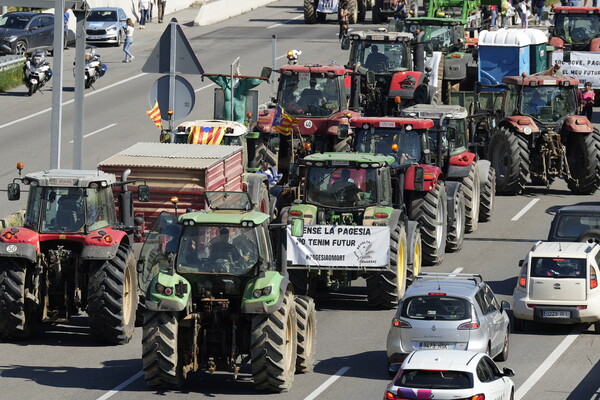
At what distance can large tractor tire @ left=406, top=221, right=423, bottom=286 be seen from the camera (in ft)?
87.9

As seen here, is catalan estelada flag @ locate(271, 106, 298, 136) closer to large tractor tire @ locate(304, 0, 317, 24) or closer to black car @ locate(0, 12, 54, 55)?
black car @ locate(0, 12, 54, 55)

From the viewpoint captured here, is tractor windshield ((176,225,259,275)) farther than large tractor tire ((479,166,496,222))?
No

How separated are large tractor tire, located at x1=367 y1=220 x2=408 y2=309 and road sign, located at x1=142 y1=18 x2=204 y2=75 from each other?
15.0 feet

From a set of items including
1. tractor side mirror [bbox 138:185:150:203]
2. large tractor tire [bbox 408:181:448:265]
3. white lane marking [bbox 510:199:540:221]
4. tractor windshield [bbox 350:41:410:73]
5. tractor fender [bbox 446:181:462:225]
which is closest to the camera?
tractor side mirror [bbox 138:185:150:203]

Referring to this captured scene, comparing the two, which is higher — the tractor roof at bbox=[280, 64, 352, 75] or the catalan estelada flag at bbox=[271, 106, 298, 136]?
the tractor roof at bbox=[280, 64, 352, 75]

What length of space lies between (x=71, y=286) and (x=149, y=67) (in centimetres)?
507

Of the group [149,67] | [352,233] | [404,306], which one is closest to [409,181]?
[352,233]

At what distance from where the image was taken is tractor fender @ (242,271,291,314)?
65.1ft

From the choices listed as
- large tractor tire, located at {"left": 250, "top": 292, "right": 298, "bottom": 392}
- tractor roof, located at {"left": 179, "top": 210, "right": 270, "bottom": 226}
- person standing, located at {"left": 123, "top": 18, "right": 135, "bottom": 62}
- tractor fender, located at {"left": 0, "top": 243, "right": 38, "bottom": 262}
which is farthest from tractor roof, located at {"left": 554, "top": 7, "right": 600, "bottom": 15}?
large tractor tire, located at {"left": 250, "top": 292, "right": 298, "bottom": 392}

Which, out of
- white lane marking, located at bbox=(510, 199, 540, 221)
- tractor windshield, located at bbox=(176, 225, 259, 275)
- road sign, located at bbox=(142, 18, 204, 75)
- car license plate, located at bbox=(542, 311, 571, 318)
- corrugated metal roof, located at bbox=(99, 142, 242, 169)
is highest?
road sign, located at bbox=(142, 18, 204, 75)

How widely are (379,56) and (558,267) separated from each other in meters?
16.1

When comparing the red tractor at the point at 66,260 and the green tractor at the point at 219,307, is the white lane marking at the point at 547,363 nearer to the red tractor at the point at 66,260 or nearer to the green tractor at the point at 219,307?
the green tractor at the point at 219,307

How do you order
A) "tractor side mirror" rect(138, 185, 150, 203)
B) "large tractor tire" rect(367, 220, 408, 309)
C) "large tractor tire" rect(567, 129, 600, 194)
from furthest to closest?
"large tractor tire" rect(567, 129, 600, 194)
"large tractor tire" rect(367, 220, 408, 309)
"tractor side mirror" rect(138, 185, 150, 203)

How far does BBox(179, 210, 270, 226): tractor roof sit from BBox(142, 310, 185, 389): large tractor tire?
4.36ft
